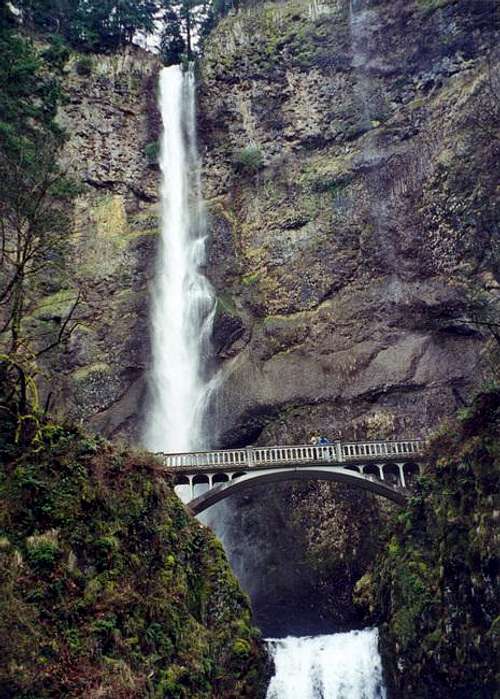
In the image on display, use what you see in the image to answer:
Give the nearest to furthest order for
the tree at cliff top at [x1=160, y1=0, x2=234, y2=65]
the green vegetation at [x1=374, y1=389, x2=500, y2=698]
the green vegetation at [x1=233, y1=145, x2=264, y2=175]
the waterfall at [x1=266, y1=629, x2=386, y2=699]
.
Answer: the green vegetation at [x1=374, y1=389, x2=500, y2=698], the waterfall at [x1=266, y1=629, x2=386, y2=699], the green vegetation at [x1=233, y1=145, x2=264, y2=175], the tree at cliff top at [x1=160, y1=0, x2=234, y2=65]

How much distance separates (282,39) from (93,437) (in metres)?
34.1

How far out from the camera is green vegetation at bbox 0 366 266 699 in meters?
11.0

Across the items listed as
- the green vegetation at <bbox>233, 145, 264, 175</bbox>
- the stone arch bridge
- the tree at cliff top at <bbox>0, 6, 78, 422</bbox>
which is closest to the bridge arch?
the stone arch bridge

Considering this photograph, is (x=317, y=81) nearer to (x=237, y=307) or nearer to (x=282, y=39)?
(x=282, y=39)

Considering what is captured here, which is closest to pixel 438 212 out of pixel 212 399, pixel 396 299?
pixel 396 299

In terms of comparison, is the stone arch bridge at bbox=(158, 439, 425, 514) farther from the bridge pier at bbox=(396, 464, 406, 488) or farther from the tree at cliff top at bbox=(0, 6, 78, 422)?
the tree at cliff top at bbox=(0, 6, 78, 422)

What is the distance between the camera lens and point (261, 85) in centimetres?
3953

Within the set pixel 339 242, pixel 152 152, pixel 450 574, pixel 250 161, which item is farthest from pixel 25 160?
pixel 152 152

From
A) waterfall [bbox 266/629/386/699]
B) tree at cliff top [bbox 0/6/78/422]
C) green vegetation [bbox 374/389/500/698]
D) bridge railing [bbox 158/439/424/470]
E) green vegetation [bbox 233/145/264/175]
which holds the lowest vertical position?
waterfall [bbox 266/629/386/699]

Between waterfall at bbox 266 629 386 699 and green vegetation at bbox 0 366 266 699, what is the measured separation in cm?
114

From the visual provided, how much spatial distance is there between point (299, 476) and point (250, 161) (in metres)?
21.2

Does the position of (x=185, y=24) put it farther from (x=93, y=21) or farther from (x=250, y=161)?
(x=250, y=161)

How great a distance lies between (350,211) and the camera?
32.7 m

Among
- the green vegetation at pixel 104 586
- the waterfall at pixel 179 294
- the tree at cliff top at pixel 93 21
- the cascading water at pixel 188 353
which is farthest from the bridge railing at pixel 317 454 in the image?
the tree at cliff top at pixel 93 21
